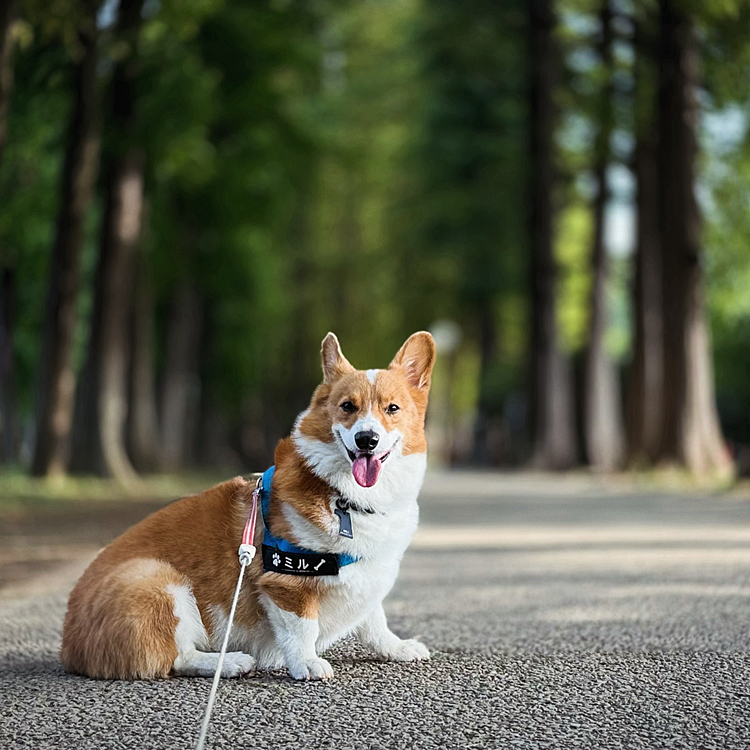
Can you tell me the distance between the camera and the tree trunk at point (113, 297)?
1991 centimetres

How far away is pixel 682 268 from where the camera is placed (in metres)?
21.6

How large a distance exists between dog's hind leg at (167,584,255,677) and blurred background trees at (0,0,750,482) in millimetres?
9954

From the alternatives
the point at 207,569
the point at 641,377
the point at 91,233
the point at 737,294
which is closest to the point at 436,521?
the point at 207,569

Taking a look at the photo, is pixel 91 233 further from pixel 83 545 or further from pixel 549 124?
pixel 83 545

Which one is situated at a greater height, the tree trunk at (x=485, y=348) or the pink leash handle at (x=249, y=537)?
the tree trunk at (x=485, y=348)

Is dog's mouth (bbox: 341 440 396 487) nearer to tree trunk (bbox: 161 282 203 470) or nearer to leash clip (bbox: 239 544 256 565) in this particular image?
leash clip (bbox: 239 544 256 565)

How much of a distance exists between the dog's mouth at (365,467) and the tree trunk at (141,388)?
18905 mm

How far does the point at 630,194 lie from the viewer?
31.8m

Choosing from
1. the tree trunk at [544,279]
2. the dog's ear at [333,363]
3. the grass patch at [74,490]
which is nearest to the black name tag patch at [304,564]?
the dog's ear at [333,363]

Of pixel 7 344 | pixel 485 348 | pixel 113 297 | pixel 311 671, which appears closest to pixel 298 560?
pixel 311 671

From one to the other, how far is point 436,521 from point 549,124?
18952 millimetres

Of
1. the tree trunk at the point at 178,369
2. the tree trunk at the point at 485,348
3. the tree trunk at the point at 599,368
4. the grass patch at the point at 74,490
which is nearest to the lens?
the grass patch at the point at 74,490

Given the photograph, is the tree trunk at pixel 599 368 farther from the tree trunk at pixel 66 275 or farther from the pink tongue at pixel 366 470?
the pink tongue at pixel 366 470

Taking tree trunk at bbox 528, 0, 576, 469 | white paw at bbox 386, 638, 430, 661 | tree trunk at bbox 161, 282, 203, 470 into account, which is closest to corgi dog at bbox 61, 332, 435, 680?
white paw at bbox 386, 638, 430, 661
